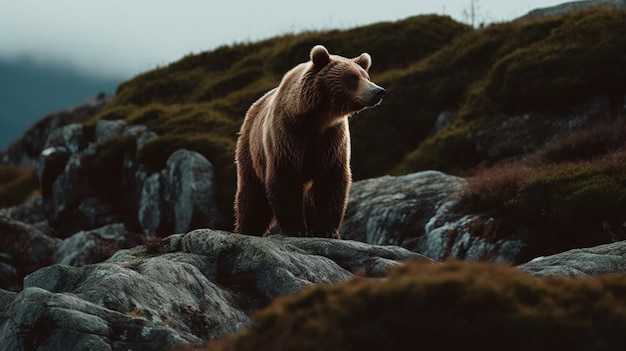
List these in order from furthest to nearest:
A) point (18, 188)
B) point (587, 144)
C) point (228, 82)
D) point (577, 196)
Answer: point (18, 188)
point (228, 82)
point (587, 144)
point (577, 196)

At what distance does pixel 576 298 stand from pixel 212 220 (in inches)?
828

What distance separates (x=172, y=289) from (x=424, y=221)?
10823 mm

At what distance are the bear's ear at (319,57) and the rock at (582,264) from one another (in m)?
4.12

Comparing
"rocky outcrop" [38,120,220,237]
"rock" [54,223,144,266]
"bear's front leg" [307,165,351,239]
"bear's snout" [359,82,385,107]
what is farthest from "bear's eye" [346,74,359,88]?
"rocky outcrop" [38,120,220,237]

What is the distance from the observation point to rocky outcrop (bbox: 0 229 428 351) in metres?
6.74

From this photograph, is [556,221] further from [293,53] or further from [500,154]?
[293,53]

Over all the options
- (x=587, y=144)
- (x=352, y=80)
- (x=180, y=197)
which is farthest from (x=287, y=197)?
(x=180, y=197)

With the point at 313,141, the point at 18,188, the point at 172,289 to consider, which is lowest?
the point at 18,188

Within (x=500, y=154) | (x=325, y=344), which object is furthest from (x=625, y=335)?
(x=500, y=154)

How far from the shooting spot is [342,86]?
39.3 ft

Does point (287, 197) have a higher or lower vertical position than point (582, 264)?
higher

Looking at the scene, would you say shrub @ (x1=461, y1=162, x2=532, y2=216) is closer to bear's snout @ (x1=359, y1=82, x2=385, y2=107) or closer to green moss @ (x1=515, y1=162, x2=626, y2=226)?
green moss @ (x1=515, y1=162, x2=626, y2=226)

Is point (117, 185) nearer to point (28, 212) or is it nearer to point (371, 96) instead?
point (28, 212)

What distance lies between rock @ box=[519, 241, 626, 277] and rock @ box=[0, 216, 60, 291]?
14.4m
